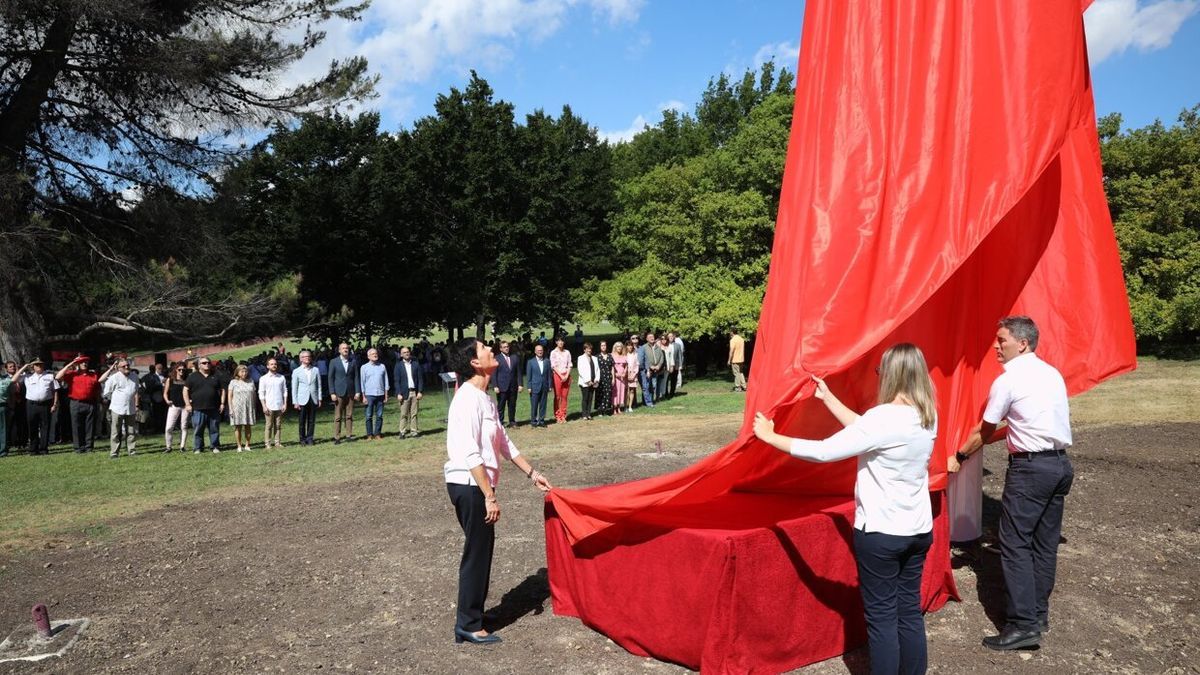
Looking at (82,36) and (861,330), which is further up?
(82,36)

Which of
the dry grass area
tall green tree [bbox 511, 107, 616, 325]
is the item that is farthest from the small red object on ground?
tall green tree [bbox 511, 107, 616, 325]

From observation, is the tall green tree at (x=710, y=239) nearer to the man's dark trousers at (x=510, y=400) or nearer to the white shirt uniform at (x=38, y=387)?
the man's dark trousers at (x=510, y=400)

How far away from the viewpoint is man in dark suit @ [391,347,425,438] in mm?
16516

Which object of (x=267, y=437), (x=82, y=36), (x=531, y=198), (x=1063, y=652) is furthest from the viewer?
(x=531, y=198)

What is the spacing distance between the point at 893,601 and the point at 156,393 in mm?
19136

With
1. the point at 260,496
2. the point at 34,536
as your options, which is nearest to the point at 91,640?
the point at 34,536

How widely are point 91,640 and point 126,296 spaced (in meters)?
17.0

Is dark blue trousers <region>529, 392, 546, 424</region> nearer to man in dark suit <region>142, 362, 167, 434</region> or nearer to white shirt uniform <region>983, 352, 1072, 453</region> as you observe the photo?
man in dark suit <region>142, 362, 167, 434</region>

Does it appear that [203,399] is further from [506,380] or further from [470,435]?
[470,435]

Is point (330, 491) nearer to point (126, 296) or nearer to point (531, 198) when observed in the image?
point (126, 296)

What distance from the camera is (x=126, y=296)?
67.0 feet

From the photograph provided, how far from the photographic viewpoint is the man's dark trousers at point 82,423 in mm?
16156

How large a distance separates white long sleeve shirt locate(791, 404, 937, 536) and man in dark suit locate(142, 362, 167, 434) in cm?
1800

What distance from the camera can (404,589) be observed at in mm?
6984
